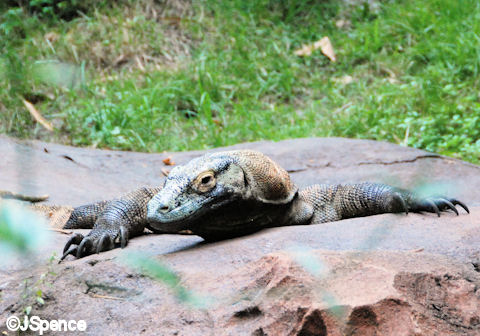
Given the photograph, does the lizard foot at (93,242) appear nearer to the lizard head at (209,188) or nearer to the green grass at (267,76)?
the lizard head at (209,188)

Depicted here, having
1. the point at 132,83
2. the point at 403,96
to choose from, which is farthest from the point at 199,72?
the point at 403,96

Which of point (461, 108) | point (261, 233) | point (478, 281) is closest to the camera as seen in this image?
point (478, 281)

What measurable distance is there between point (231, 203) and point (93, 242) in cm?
77

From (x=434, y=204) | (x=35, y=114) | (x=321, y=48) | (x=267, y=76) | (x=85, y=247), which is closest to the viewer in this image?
(x=35, y=114)

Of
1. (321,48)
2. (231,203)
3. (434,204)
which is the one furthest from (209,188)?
(321,48)

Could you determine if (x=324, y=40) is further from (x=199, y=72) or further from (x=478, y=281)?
(x=478, y=281)

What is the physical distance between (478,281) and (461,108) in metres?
5.42

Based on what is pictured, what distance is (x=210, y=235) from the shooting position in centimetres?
329

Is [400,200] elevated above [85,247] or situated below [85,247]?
above

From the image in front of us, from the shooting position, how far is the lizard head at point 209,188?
297 cm

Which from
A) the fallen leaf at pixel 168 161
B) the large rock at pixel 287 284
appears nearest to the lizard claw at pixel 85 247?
the large rock at pixel 287 284

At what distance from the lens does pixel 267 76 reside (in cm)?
928

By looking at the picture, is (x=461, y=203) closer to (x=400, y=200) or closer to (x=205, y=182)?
(x=400, y=200)

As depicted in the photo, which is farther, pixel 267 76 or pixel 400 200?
pixel 267 76
